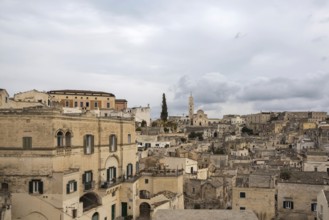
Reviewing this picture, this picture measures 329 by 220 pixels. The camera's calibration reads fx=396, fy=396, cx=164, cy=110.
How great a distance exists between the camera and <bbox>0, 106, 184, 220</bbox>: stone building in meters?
28.3

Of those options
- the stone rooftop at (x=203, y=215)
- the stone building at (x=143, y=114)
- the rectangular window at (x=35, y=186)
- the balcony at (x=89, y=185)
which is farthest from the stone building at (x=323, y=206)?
the stone building at (x=143, y=114)

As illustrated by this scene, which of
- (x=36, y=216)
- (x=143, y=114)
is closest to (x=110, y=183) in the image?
(x=36, y=216)

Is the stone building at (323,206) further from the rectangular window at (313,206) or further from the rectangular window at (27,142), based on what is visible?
the rectangular window at (27,142)

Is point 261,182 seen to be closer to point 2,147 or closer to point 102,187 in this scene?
point 102,187

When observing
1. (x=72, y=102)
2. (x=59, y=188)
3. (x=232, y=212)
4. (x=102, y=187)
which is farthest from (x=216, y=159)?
(x=232, y=212)

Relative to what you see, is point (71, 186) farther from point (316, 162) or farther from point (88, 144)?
point (316, 162)

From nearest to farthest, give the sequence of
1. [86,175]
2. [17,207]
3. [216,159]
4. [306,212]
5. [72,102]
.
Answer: [17,207] < [86,175] < [306,212] < [216,159] < [72,102]

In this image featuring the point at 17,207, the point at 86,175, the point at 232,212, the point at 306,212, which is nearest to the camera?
the point at 232,212

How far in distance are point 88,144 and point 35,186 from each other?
22.7ft

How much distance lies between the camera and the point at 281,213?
1492 inches

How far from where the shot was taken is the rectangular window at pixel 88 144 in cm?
3388

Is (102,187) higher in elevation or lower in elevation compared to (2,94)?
lower

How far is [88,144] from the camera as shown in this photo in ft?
113

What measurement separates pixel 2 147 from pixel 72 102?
176 feet
